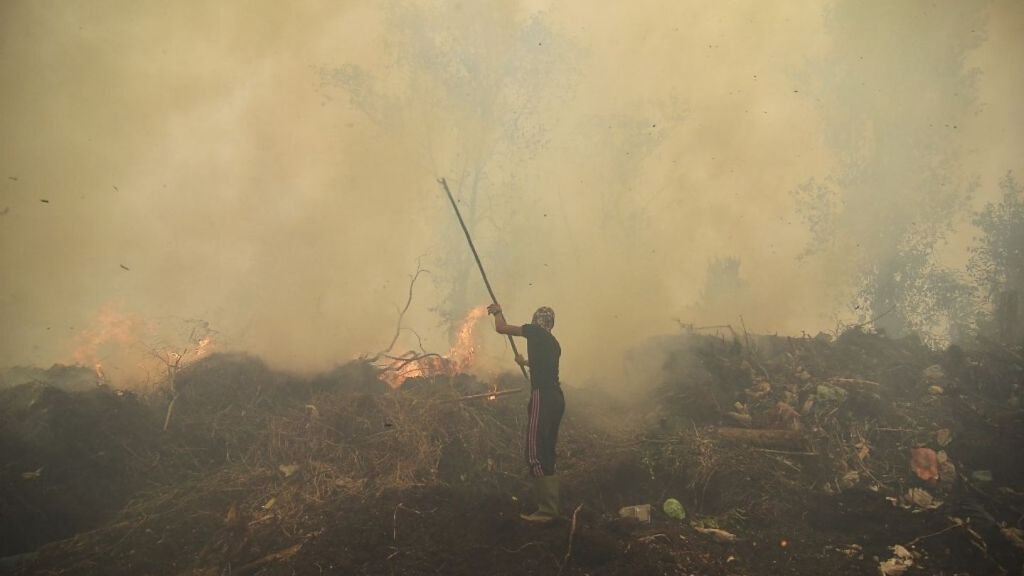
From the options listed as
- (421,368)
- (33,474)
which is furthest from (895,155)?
(33,474)

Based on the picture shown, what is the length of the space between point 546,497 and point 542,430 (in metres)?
0.63

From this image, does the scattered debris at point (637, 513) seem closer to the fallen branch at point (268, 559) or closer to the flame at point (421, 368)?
the fallen branch at point (268, 559)

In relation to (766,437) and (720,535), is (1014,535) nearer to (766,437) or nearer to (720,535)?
(720,535)

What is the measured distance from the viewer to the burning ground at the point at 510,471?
16.0 ft

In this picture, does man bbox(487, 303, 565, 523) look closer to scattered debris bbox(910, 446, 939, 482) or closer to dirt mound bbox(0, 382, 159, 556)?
scattered debris bbox(910, 446, 939, 482)

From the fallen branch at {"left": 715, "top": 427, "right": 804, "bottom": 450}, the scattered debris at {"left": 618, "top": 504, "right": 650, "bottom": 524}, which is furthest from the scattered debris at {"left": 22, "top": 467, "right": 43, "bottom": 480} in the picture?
the fallen branch at {"left": 715, "top": 427, "right": 804, "bottom": 450}

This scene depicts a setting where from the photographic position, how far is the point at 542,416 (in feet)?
17.4

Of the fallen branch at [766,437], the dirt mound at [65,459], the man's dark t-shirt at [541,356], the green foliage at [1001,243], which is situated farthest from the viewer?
the green foliage at [1001,243]

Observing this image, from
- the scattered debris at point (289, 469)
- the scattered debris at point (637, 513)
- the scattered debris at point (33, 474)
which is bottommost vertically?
the scattered debris at point (637, 513)

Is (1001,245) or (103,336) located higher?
(1001,245)

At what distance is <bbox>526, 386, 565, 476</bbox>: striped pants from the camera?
5.23 metres

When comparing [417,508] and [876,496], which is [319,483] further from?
[876,496]

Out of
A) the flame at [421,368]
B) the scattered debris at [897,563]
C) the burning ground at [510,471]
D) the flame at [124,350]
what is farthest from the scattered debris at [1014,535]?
the flame at [124,350]

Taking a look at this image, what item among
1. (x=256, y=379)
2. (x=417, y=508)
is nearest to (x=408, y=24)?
(x=256, y=379)
